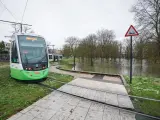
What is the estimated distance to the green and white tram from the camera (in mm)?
5879

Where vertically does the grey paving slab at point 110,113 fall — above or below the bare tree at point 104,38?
below

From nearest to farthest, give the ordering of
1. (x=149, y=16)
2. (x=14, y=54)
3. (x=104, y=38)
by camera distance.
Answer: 1. (x=14, y=54)
2. (x=149, y=16)
3. (x=104, y=38)

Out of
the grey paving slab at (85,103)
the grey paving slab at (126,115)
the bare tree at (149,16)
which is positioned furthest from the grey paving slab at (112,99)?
the bare tree at (149,16)

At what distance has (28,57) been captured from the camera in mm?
6109

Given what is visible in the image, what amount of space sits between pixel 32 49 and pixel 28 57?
588mm

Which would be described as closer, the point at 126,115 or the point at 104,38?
the point at 126,115

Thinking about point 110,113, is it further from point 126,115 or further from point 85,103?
point 85,103

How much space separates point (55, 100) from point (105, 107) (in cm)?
183

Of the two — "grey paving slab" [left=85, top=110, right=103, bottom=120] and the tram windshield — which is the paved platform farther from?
the tram windshield

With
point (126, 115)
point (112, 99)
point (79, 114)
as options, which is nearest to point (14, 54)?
point (79, 114)

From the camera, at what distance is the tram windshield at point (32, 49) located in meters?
6.05

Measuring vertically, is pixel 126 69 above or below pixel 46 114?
below

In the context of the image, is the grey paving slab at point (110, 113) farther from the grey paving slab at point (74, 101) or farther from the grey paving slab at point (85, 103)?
the grey paving slab at point (74, 101)

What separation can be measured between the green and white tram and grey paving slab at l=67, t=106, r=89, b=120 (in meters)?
3.92
